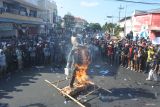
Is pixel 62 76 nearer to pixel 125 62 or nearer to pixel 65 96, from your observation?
pixel 65 96

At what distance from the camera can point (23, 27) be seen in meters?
39.4

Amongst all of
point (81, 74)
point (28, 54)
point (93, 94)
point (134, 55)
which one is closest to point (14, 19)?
point (28, 54)

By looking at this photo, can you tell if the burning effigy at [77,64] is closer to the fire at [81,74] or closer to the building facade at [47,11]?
the fire at [81,74]

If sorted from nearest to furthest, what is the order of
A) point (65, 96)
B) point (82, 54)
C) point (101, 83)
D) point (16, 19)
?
point (65, 96)
point (82, 54)
point (101, 83)
point (16, 19)

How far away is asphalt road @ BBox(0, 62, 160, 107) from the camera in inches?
440

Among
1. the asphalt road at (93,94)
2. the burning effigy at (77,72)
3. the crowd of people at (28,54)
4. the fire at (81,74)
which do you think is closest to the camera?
the asphalt road at (93,94)

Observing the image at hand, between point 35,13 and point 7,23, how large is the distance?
19174 mm

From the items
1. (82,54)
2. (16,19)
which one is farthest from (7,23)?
(82,54)

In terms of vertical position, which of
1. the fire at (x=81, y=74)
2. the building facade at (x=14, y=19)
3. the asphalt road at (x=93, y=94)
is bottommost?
the asphalt road at (x=93, y=94)

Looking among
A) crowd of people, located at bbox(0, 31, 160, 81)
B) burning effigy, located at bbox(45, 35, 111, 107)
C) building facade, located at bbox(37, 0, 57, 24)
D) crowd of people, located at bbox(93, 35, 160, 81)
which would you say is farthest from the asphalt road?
building facade, located at bbox(37, 0, 57, 24)

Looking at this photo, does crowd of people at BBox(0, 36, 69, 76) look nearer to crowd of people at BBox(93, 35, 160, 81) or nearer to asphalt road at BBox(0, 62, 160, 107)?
asphalt road at BBox(0, 62, 160, 107)

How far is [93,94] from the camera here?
40.5 feet

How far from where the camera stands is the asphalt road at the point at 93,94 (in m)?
11.2

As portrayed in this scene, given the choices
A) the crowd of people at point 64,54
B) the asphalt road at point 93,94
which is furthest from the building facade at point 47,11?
the asphalt road at point 93,94
